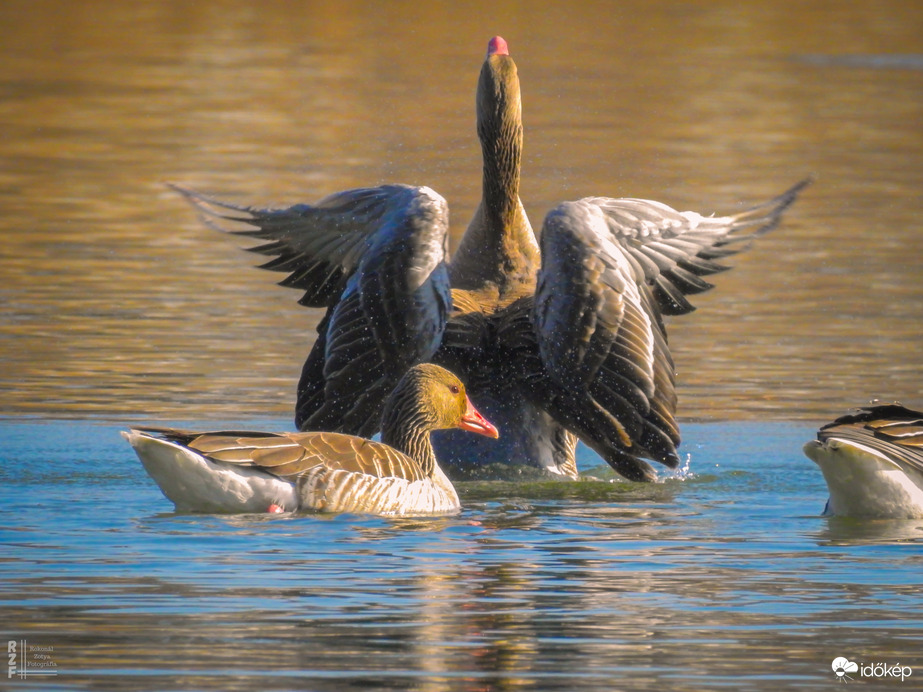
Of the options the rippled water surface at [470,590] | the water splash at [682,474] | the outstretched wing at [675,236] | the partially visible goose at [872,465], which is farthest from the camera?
the water splash at [682,474]

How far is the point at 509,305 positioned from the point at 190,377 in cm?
329

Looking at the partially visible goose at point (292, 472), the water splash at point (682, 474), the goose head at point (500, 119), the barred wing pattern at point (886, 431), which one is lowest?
the water splash at point (682, 474)

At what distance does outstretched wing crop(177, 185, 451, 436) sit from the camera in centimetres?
1138

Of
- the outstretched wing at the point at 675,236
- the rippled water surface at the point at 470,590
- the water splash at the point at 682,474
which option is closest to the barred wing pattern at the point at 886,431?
the rippled water surface at the point at 470,590

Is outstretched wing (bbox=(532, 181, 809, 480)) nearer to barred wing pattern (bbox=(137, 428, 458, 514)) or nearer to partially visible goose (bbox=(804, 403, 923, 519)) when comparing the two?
barred wing pattern (bbox=(137, 428, 458, 514))

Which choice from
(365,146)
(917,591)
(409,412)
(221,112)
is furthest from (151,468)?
(221,112)

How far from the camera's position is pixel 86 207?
22641 millimetres

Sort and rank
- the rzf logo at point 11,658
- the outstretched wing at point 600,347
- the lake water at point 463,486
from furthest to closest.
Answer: the outstretched wing at point 600,347 < the lake water at point 463,486 < the rzf logo at point 11,658

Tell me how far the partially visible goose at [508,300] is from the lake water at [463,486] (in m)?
0.53

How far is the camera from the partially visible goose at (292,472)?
9.91 m

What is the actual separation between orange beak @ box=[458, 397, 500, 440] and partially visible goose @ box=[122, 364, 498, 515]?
29 centimetres

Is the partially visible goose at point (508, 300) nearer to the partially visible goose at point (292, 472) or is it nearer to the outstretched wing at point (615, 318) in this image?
the outstretched wing at point (615, 318)

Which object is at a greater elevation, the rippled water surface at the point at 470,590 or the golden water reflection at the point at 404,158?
the golden water reflection at the point at 404,158

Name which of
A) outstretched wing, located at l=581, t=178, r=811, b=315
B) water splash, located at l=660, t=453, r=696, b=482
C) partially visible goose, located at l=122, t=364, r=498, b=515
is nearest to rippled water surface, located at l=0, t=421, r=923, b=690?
partially visible goose, located at l=122, t=364, r=498, b=515
